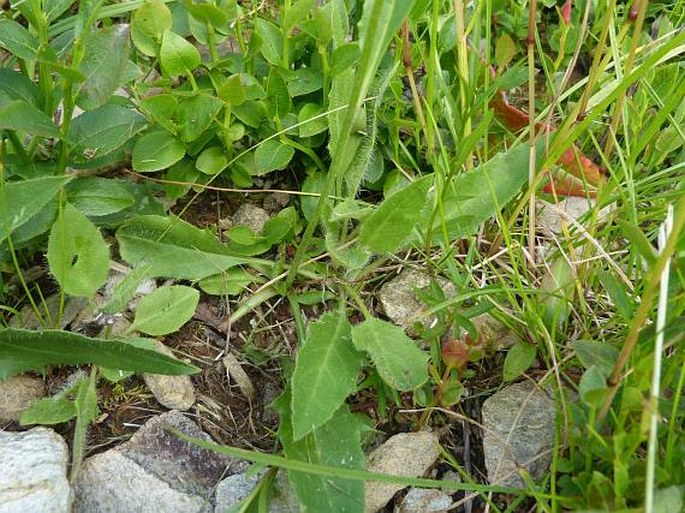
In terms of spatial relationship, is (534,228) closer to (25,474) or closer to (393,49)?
(393,49)

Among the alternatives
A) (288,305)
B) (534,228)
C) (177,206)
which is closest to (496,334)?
(534,228)

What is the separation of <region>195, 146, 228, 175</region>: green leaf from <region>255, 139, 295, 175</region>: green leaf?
0.07 meters

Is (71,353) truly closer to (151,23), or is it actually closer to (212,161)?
(212,161)

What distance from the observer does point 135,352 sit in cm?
129

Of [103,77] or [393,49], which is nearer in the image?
[103,77]

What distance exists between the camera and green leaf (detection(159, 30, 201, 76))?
4.97ft

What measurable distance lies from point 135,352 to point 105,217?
1.13 ft

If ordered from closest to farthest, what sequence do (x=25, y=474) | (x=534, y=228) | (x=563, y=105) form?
(x=25, y=474)
(x=534, y=228)
(x=563, y=105)

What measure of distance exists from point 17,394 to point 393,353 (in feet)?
2.12

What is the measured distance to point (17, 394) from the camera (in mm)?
1362

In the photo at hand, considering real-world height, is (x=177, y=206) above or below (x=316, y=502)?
above

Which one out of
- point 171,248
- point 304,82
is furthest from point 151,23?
point 171,248

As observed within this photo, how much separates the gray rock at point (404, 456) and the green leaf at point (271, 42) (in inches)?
30.4

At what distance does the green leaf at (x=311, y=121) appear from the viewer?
158 cm
